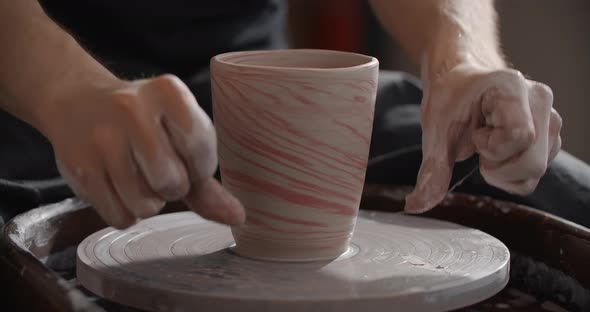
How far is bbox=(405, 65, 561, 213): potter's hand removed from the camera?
835 mm

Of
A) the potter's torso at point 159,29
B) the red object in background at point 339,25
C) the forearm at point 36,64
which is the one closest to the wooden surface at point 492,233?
the forearm at point 36,64

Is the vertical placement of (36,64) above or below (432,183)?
above

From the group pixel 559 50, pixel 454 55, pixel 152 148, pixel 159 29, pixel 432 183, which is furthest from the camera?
pixel 559 50

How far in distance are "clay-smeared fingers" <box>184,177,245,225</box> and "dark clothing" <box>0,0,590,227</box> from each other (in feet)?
1.33

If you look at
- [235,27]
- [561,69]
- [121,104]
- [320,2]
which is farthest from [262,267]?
[320,2]

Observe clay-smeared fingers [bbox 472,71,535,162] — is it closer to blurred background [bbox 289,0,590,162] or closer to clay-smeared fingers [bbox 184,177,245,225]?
clay-smeared fingers [bbox 184,177,245,225]

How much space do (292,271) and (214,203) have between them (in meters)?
0.15

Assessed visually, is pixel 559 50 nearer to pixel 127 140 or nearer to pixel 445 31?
pixel 445 31

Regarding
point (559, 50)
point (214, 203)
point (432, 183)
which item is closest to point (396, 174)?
point (432, 183)

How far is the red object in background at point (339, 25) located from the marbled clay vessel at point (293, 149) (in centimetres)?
244

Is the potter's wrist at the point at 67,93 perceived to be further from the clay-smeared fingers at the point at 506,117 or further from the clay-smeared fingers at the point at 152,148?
the clay-smeared fingers at the point at 506,117

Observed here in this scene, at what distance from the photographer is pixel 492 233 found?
1.07 metres

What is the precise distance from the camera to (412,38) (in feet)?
3.96

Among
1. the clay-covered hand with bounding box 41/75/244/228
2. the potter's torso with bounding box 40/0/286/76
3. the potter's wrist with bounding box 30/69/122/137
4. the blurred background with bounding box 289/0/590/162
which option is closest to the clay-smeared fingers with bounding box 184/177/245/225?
the clay-covered hand with bounding box 41/75/244/228
